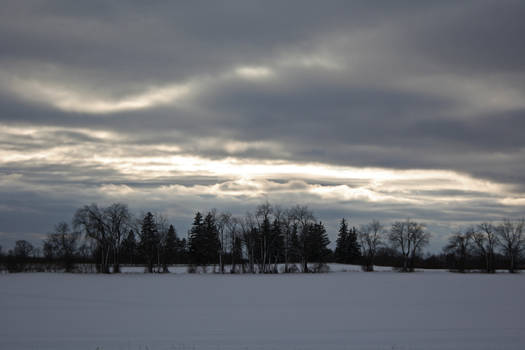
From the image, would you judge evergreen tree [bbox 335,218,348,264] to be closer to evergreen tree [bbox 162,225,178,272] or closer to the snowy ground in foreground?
evergreen tree [bbox 162,225,178,272]

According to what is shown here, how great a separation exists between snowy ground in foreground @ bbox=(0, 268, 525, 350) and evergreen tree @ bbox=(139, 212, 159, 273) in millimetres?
48643

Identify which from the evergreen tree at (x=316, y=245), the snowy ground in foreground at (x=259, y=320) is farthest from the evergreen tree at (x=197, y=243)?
the snowy ground in foreground at (x=259, y=320)

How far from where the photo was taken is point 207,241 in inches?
3829

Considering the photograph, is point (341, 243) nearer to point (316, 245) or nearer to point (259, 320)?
point (316, 245)

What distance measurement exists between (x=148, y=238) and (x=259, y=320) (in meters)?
71.2

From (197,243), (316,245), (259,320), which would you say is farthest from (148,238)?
(259,320)

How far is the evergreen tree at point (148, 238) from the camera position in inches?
3548

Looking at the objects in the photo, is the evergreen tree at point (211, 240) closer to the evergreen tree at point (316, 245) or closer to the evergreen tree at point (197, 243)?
the evergreen tree at point (197, 243)

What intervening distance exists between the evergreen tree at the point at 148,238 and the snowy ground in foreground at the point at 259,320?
1915 inches

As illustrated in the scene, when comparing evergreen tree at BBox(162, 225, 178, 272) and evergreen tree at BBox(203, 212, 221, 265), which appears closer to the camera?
evergreen tree at BBox(203, 212, 221, 265)

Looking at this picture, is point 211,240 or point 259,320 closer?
point 259,320

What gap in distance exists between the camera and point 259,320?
2500 centimetres

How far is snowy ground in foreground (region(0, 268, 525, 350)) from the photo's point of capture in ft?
61.3

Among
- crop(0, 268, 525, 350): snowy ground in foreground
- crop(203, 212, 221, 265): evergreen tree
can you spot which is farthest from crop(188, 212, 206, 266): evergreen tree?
crop(0, 268, 525, 350): snowy ground in foreground
